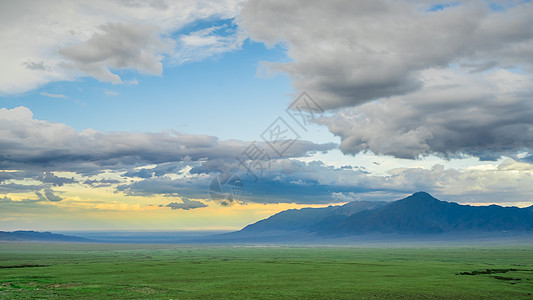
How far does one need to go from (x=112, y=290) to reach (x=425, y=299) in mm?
41559

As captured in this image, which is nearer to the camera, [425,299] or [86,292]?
[425,299]

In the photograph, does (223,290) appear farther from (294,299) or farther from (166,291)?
(294,299)

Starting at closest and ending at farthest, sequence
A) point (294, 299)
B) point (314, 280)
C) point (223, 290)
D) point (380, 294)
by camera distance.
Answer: point (294, 299) → point (380, 294) → point (223, 290) → point (314, 280)

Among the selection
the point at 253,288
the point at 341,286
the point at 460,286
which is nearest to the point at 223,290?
the point at 253,288

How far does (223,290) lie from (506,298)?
119 ft

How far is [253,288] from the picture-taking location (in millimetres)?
57531

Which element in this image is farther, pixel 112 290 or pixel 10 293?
pixel 112 290

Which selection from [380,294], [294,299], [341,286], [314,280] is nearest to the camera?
[294,299]

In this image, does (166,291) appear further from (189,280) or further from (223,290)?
(189,280)

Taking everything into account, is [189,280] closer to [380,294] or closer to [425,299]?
[380,294]

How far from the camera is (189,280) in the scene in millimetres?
69438

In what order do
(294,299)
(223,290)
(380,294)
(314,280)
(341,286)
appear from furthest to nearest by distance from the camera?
1. (314,280)
2. (341,286)
3. (223,290)
4. (380,294)
5. (294,299)

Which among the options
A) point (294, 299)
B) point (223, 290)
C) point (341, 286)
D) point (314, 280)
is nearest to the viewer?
point (294, 299)

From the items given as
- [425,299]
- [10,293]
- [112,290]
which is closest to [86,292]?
[112,290]
